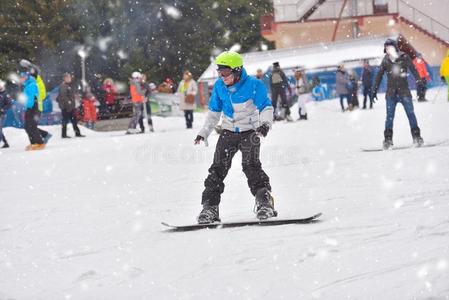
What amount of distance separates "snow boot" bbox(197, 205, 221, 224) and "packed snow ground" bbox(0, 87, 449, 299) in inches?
7.1

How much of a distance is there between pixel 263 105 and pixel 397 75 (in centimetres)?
544

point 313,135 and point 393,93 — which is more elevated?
point 393,93

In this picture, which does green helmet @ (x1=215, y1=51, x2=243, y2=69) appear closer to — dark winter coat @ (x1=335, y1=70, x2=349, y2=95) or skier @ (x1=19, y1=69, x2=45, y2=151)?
skier @ (x1=19, y1=69, x2=45, y2=151)

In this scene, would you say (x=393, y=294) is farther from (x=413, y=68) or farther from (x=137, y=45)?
(x=137, y=45)

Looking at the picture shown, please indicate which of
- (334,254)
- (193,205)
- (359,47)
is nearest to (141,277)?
(334,254)

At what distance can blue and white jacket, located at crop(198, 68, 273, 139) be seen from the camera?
6770 mm

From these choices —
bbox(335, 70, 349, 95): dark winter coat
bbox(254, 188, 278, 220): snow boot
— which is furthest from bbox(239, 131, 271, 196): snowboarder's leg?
bbox(335, 70, 349, 95): dark winter coat

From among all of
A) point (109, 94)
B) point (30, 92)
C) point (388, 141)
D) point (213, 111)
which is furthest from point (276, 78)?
point (213, 111)

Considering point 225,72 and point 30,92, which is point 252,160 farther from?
point 30,92

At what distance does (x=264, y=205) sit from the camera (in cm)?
665

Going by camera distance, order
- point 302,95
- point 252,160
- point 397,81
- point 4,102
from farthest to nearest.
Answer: point 302,95 < point 4,102 < point 397,81 < point 252,160

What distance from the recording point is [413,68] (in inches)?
462

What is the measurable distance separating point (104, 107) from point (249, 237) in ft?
77.2

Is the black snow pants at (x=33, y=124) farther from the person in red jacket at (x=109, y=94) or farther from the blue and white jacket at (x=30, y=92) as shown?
the person in red jacket at (x=109, y=94)
